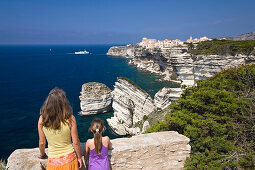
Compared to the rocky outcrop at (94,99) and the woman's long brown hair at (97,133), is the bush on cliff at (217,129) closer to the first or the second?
the woman's long brown hair at (97,133)

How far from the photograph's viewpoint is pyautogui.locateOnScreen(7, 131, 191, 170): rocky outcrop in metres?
3.01

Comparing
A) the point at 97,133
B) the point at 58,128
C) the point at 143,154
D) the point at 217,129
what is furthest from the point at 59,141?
the point at 217,129

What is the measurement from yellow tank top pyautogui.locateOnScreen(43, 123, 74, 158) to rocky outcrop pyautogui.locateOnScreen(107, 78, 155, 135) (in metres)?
17.4

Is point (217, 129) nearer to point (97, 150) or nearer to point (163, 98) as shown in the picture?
point (97, 150)

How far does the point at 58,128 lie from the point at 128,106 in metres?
19.9

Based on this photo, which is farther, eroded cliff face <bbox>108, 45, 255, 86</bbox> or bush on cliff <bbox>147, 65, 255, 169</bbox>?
eroded cliff face <bbox>108, 45, 255, 86</bbox>

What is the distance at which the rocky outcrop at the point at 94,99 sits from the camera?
24.4 meters

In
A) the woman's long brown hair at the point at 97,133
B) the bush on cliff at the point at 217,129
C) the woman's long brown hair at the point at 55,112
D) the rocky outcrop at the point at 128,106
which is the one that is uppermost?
the woman's long brown hair at the point at 55,112

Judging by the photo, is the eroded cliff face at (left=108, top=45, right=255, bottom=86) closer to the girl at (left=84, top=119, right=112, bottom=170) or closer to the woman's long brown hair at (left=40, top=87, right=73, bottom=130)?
the girl at (left=84, top=119, right=112, bottom=170)

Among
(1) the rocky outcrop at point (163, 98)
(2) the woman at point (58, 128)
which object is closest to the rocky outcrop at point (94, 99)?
(1) the rocky outcrop at point (163, 98)

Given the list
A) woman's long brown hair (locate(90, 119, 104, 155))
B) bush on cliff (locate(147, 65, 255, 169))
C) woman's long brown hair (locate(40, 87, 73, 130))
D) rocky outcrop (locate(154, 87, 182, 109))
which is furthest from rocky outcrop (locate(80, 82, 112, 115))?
woman's long brown hair (locate(40, 87, 73, 130))

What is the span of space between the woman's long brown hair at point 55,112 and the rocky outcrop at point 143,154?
1.11 m

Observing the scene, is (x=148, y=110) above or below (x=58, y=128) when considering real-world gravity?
below

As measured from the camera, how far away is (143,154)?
3674mm
